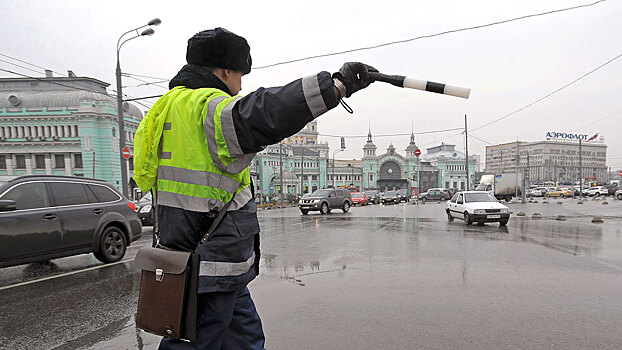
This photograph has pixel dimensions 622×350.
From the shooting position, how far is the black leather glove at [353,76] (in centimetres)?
151

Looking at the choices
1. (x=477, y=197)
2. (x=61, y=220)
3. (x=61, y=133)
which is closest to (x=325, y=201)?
(x=477, y=197)

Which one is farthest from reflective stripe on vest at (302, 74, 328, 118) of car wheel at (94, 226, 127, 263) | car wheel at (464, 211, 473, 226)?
car wheel at (464, 211, 473, 226)

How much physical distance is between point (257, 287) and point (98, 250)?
11.4 feet

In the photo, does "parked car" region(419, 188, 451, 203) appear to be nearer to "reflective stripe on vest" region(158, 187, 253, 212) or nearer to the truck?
the truck

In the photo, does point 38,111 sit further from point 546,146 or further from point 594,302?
point 546,146

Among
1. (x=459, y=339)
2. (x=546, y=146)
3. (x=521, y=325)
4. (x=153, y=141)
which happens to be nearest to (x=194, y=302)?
(x=153, y=141)

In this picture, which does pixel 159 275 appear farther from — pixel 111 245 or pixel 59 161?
pixel 59 161

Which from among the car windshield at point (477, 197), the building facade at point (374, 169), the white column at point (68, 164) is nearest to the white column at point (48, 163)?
the white column at point (68, 164)

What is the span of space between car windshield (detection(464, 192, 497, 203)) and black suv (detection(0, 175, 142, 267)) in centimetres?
1295

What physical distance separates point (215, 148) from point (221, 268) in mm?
554

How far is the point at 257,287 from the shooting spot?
17.3ft

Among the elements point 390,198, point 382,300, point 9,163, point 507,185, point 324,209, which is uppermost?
point 9,163

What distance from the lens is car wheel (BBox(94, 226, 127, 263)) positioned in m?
6.65

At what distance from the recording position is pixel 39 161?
45.0 m
